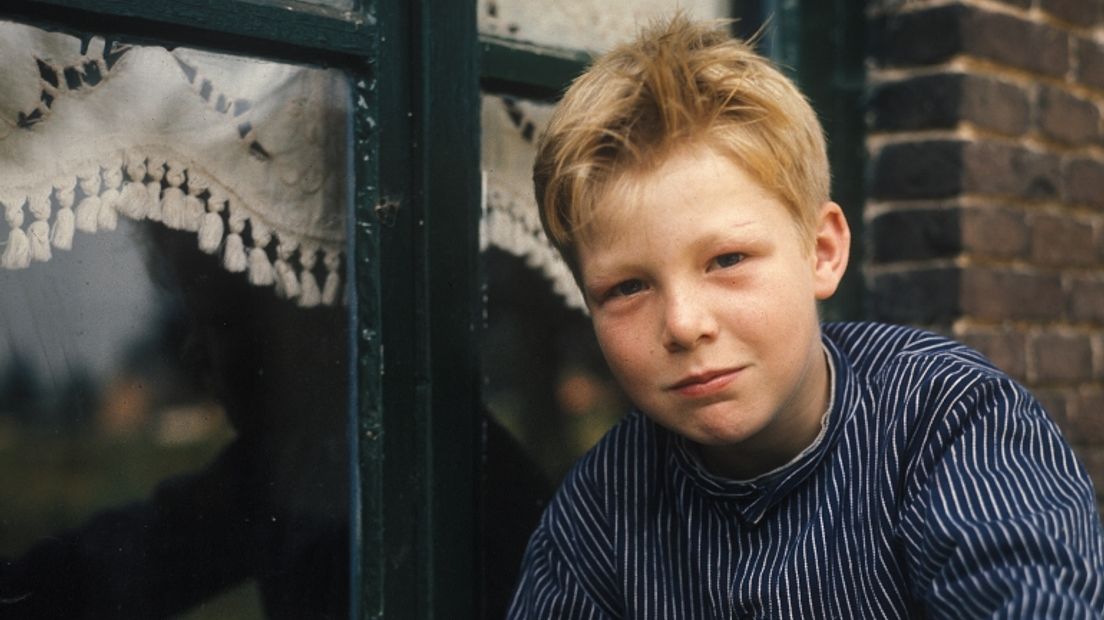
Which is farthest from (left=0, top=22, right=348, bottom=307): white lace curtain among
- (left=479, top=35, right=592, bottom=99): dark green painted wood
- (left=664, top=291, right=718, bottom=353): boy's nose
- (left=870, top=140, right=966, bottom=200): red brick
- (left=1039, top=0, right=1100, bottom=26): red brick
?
(left=1039, top=0, right=1100, bottom=26): red brick

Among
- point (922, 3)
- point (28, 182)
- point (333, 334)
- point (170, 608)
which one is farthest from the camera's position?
point (922, 3)

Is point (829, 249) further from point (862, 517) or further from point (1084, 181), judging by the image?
point (1084, 181)

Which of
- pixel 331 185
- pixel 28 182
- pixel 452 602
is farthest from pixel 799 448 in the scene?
pixel 28 182

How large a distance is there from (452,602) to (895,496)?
0.64 m

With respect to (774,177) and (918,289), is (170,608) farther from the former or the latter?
(918,289)

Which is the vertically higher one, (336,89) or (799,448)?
(336,89)

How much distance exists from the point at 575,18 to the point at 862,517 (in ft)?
3.04

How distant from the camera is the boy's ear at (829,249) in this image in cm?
146

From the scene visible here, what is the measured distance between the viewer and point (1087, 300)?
2324 mm

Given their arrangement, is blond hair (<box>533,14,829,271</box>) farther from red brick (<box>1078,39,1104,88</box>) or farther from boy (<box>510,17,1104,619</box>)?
red brick (<box>1078,39,1104,88</box>)

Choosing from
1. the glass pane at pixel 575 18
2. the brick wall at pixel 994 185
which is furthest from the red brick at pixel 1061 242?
the glass pane at pixel 575 18

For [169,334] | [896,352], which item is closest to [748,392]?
[896,352]

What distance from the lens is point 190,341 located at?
145cm

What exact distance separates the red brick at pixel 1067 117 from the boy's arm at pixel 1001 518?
41.8 inches
